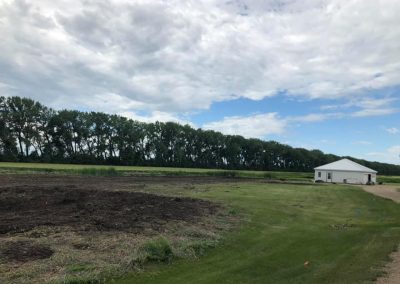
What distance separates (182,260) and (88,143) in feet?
386

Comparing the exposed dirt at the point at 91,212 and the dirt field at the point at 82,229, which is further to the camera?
the exposed dirt at the point at 91,212

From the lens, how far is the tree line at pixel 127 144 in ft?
360

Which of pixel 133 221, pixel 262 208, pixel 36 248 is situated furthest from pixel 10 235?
pixel 262 208

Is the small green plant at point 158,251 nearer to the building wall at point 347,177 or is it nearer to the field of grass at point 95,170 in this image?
the field of grass at point 95,170

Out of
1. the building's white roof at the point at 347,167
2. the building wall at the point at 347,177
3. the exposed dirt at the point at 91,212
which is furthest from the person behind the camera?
the building's white roof at the point at 347,167

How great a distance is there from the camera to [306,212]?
2420 centimetres

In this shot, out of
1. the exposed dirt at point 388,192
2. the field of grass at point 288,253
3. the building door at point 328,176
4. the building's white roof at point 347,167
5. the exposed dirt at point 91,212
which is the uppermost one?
the building's white roof at point 347,167

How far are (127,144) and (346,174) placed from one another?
2626 inches

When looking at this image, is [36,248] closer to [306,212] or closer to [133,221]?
[133,221]

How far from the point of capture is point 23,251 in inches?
416

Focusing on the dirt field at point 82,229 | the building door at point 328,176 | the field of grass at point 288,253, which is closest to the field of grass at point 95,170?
the building door at point 328,176

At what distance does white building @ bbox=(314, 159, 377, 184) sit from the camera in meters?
84.7

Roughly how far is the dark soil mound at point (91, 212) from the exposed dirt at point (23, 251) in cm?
194

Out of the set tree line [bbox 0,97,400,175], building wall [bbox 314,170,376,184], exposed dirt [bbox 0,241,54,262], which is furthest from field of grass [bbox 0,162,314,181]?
exposed dirt [bbox 0,241,54,262]
